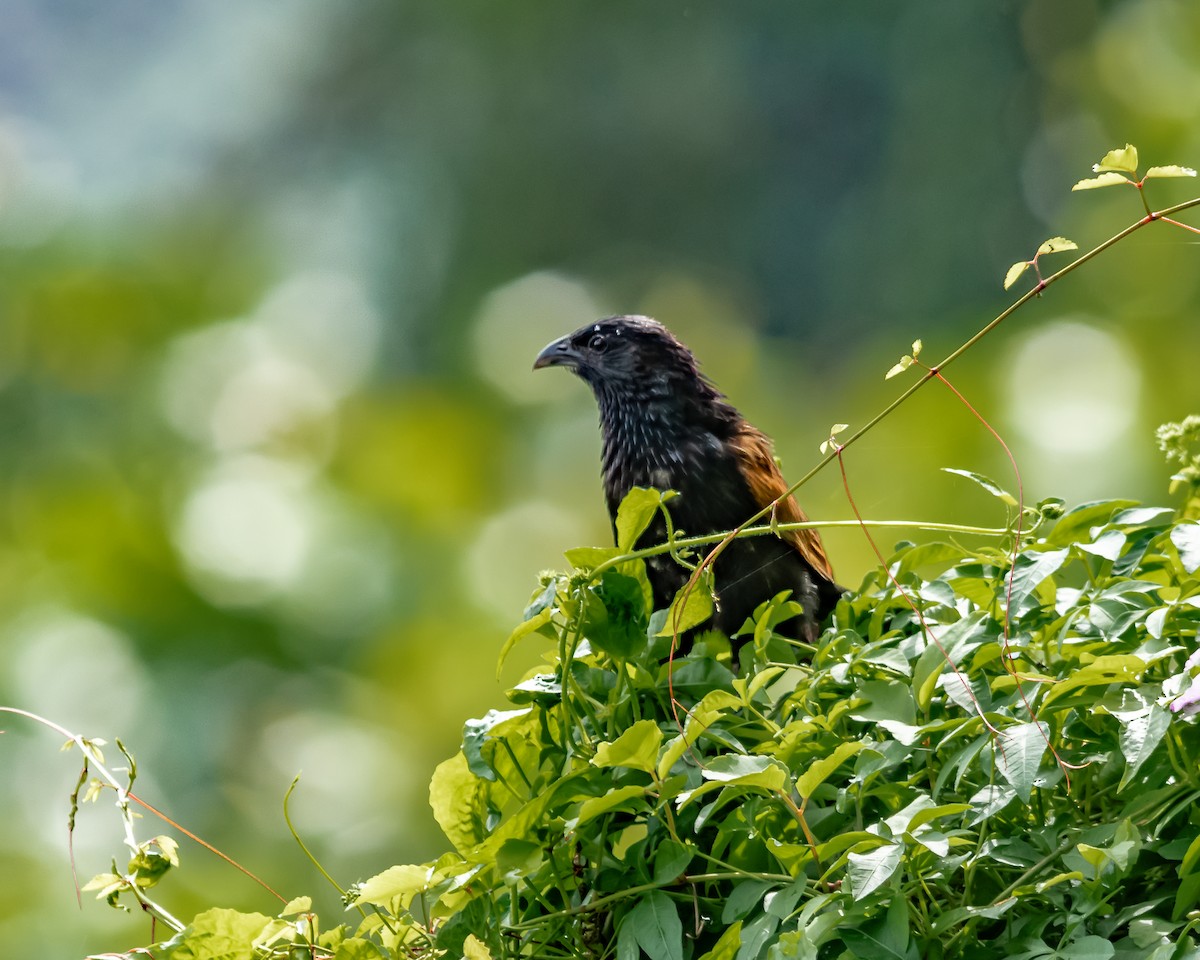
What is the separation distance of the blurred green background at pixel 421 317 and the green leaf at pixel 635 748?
0.56m

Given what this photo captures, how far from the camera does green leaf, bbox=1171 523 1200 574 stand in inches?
29.6

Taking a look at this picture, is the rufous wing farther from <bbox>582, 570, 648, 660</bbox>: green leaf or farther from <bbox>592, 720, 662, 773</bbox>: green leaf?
<bbox>592, 720, 662, 773</bbox>: green leaf

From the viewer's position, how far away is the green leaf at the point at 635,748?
2.30ft

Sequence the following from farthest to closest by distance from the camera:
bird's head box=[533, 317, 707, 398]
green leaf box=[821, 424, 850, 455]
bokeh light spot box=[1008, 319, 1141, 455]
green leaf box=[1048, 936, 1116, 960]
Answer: bokeh light spot box=[1008, 319, 1141, 455] → bird's head box=[533, 317, 707, 398] → green leaf box=[821, 424, 850, 455] → green leaf box=[1048, 936, 1116, 960]

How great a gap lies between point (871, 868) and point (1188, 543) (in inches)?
11.9

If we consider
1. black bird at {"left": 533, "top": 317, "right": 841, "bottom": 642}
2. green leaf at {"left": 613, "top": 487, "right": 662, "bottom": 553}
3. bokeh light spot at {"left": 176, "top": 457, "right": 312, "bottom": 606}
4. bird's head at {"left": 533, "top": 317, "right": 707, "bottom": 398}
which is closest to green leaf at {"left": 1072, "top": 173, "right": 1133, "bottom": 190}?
green leaf at {"left": 613, "top": 487, "right": 662, "bottom": 553}

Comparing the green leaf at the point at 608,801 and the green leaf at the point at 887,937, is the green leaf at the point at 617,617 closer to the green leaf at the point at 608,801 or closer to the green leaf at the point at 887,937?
the green leaf at the point at 608,801

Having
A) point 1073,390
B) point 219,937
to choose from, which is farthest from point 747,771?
point 1073,390

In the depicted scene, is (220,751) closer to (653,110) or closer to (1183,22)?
(1183,22)

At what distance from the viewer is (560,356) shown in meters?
2.04

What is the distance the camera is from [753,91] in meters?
5.57

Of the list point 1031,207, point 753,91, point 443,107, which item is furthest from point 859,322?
point 443,107

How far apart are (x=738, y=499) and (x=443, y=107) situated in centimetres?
468

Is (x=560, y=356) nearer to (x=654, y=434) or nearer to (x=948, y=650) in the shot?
(x=654, y=434)
